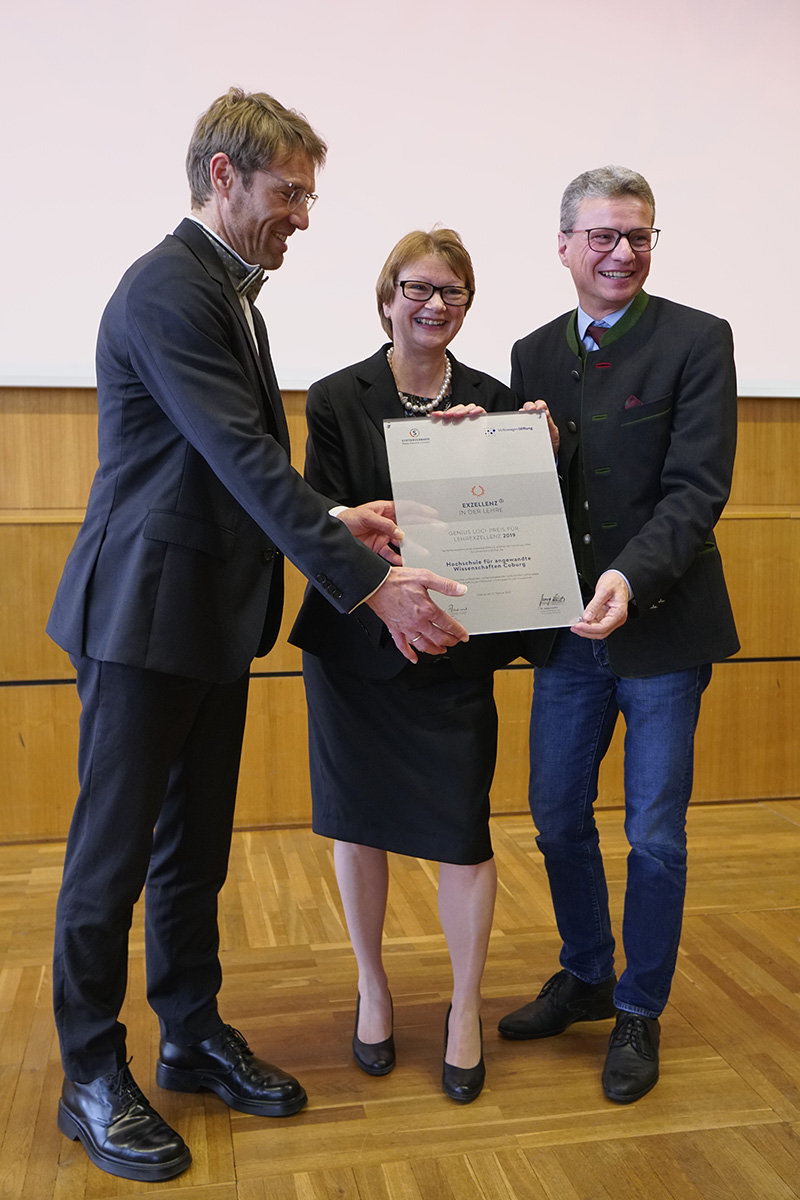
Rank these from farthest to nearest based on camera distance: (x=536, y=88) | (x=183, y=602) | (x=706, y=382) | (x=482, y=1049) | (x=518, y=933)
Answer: (x=536, y=88) → (x=518, y=933) → (x=482, y=1049) → (x=706, y=382) → (x=183, y=602)

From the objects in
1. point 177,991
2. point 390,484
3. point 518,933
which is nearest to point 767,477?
point 518,933

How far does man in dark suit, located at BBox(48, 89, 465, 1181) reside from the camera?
164 cm

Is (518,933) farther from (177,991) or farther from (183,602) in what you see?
(183,602)

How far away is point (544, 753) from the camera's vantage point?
7.05ft

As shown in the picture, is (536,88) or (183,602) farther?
(536,88)

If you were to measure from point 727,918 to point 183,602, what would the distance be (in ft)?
5.91

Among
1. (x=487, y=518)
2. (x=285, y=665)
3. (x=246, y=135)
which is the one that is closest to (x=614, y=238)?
(x=487, y=518)

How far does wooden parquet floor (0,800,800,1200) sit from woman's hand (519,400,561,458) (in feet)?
3.90

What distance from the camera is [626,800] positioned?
2.02 meters

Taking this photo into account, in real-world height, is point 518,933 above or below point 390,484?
below

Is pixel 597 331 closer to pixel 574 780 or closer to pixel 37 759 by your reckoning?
pixel 574 780

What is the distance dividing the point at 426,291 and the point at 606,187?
37cm

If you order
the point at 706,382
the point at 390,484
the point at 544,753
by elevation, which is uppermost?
the point at 706,382

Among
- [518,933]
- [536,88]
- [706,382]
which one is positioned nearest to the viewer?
[706,382]
